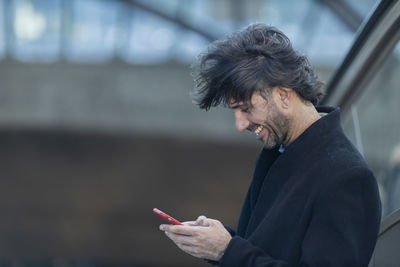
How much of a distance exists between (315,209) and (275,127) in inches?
11.4

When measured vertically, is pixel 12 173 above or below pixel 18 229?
above

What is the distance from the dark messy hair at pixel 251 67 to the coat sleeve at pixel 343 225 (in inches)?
12.9

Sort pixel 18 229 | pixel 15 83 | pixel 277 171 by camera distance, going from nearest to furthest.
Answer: pixel 277 171 < pixel 15 83 < pixel 18 229

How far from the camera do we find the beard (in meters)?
1.87

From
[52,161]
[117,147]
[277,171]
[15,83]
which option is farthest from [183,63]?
[277,171]

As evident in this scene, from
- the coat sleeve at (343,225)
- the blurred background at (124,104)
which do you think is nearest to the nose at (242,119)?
the coat sleeve at (343,225)

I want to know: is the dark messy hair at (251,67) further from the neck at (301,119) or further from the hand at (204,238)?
the hand at (204,238)

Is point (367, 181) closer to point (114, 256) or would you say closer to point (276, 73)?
point (276, 73)

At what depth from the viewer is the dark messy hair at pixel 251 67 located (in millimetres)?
1818

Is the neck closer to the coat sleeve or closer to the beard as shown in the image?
the beard

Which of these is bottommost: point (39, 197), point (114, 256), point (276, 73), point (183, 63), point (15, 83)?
point (114, 256)

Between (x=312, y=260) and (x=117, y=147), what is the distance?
1477 cm

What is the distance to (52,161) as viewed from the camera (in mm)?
16266

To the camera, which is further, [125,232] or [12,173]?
[125,232]
